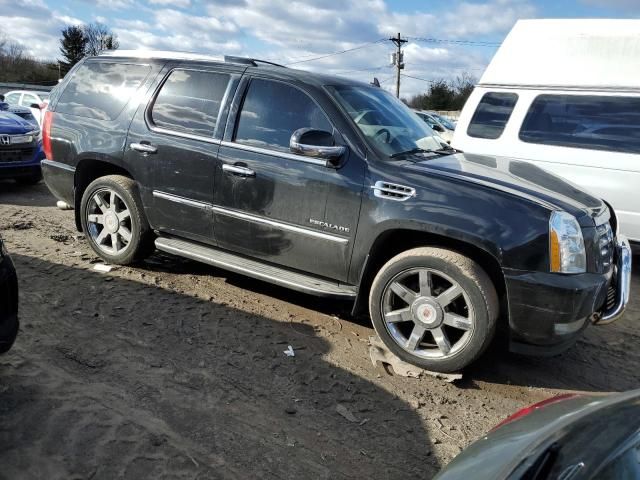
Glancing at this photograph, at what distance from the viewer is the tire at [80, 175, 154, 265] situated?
15.8ft

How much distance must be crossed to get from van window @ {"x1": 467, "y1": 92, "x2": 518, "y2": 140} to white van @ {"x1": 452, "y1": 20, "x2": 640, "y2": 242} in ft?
0.04

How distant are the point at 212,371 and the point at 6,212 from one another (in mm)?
4945

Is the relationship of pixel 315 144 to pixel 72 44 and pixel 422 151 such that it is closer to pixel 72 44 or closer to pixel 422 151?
pixel 422 151

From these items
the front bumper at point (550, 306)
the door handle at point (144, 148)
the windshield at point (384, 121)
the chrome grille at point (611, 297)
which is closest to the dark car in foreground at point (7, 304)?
the door handle at point (144, 148)

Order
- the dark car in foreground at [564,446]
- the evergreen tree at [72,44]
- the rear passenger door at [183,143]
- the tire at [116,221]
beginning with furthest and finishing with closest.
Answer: the evergreen tree at [72,44] → the tire at [116,221] → the rear passenger door at [183,143] → the dark car in foreground at [564,446]

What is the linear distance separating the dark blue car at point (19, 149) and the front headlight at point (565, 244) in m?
7.61

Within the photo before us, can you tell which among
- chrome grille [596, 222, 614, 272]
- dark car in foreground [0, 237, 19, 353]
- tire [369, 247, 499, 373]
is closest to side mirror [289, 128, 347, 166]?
tire [369, 247, 499, 373]

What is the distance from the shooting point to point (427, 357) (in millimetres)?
3592

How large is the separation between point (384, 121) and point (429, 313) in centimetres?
163

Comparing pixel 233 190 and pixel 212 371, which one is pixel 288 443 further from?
pixel 233 190

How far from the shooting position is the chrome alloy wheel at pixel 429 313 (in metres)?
3.47

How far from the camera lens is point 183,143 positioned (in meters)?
4.43

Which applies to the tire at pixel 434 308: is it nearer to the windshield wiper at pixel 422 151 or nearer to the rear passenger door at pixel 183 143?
the windshield wiper at pixel 422 151

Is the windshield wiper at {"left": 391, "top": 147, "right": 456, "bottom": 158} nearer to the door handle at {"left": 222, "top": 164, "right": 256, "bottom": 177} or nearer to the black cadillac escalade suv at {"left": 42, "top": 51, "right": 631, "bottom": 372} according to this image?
the black cadillac escalade suv at {"left": 42, "top": 51, "right": 631, "bottom": 372}
